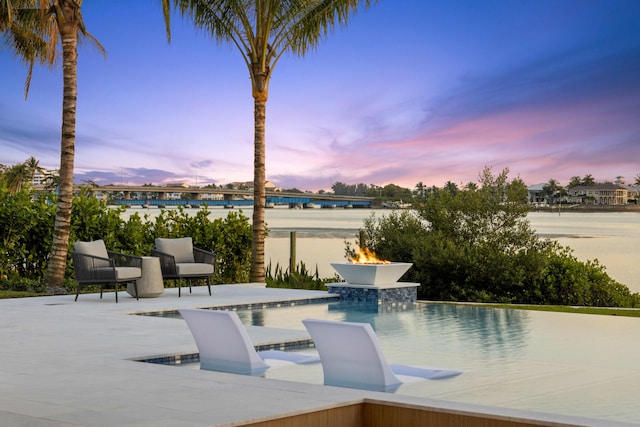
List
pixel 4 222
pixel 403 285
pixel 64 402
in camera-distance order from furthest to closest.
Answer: pixel 4 222 < pixel 403 285 < pixel 64 402

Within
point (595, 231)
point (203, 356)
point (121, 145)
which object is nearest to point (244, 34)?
point (203, 356)

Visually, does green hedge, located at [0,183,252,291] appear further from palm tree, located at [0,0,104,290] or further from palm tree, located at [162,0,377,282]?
palm tree, located at [162,0,377,282]

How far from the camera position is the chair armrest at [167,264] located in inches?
576

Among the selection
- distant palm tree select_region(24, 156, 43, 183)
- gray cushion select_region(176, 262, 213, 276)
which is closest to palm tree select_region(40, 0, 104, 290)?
gray cushion select_region(176, 262, 213, 276)

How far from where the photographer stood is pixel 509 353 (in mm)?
9125

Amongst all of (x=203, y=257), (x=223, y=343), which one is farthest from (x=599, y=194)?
(x=223, y=343)

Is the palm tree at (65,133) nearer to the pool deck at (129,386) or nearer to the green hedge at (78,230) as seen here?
the green hedge at (78,230)

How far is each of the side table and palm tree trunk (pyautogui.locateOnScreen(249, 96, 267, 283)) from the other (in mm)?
4186

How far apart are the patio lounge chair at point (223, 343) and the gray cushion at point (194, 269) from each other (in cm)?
673

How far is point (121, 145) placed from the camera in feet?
124

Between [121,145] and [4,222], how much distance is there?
868 inches

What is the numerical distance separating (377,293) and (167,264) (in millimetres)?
3508

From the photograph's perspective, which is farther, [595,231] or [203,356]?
[595,231]

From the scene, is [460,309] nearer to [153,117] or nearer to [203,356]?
[203,356]
